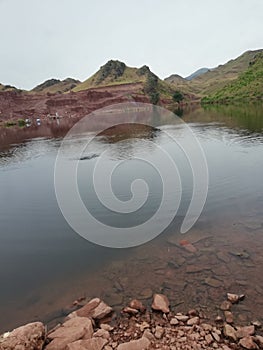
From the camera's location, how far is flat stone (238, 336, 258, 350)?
6011 mm

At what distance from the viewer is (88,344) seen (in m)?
6.23

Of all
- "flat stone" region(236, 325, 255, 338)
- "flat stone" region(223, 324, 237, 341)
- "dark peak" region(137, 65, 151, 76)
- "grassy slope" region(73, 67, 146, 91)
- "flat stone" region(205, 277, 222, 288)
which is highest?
"dark peak" region(137, 65, 151, 76)

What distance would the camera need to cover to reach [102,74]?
553 feet

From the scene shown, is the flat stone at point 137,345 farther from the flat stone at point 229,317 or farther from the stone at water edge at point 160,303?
the flat stone at point 229,317

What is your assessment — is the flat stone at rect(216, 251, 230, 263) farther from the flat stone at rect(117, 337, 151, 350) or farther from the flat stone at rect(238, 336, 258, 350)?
the flat stone at rect(117, 337, 151, 350)

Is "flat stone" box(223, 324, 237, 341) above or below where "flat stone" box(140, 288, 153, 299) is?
above

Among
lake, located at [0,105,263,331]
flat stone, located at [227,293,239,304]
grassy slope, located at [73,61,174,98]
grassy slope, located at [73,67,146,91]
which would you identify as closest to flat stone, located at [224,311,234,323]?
lake, located at [0,105,263,331]

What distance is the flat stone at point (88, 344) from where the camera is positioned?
613 centimetres

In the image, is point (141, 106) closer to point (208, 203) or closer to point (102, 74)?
point (102, 74)

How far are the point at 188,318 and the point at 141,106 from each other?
380 feet

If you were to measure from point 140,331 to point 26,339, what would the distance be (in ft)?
8.45

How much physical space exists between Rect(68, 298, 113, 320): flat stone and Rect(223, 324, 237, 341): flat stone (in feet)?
9.66

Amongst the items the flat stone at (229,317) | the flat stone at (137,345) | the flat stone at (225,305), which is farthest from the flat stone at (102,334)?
the flat stone at (225,305)

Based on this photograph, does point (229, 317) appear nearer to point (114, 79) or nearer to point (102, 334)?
point (102, 334)
